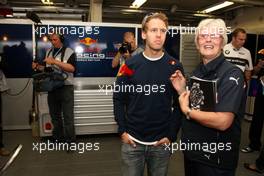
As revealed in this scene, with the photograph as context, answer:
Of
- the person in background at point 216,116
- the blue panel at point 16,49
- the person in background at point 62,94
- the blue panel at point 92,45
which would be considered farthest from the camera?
the blue panel at point 16,49

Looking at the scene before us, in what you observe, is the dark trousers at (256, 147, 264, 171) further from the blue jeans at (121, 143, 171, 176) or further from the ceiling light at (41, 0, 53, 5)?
the ceiling light at (41, 0, 53, 5)

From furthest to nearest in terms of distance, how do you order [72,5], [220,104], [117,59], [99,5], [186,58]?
[72,5] → [99,5] → [186,58] → [117,59] → [220,104]

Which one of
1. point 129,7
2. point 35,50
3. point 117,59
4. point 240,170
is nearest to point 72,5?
point 129,7

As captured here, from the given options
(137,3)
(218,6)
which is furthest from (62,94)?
(218,6)

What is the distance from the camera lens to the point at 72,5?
7.57 m

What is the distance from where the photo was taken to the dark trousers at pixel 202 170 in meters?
1.35

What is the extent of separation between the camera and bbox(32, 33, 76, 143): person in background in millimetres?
3518

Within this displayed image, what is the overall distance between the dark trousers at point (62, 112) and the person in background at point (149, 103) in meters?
2.01

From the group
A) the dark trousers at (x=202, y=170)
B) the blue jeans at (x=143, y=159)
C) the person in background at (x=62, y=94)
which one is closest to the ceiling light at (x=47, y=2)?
the person in background at (x=62, y=94)

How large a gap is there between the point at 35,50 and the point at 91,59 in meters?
0.91

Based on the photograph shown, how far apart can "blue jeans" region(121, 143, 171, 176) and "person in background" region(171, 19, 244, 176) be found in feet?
0.90

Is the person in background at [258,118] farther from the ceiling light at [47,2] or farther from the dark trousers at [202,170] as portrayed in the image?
the ceiling light at [47,2]

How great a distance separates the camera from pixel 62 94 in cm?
358

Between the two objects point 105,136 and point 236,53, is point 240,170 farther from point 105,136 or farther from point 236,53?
point 105,136
